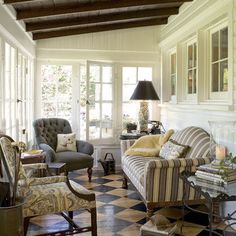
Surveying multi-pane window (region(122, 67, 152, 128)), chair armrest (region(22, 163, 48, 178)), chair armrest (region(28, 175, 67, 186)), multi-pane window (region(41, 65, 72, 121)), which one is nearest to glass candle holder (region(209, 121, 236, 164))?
chair armrest (region(28, 175, 67, 186))

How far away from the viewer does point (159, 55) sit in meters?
6.25

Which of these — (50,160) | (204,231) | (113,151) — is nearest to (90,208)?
(204,231)

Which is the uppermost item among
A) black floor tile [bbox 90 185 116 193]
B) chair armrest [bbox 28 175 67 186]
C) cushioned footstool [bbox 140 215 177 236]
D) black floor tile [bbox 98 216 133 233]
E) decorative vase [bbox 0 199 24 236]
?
chair armrest [bbox 28 175 67 186]

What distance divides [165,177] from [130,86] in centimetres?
321

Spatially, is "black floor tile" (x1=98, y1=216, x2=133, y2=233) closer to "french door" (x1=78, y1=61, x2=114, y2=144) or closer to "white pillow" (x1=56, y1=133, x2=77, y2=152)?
"white pillow" (x1=56, y1=133, x2=77, y2=152)

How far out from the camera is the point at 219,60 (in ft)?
12.8

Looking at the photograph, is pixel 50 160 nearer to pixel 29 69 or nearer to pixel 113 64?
pixel 29 69

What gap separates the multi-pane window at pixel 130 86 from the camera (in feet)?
20.4

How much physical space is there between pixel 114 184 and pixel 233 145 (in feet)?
7.40

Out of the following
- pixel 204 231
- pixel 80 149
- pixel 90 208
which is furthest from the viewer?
pixel 80 149

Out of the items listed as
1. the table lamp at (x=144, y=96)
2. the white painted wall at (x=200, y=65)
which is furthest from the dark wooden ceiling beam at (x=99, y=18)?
the table lamp at (x=144, y=96)

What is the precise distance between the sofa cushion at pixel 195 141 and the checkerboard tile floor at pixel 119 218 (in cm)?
71

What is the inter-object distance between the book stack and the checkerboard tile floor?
2.44 ft

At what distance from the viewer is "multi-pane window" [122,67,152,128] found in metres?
6.22
